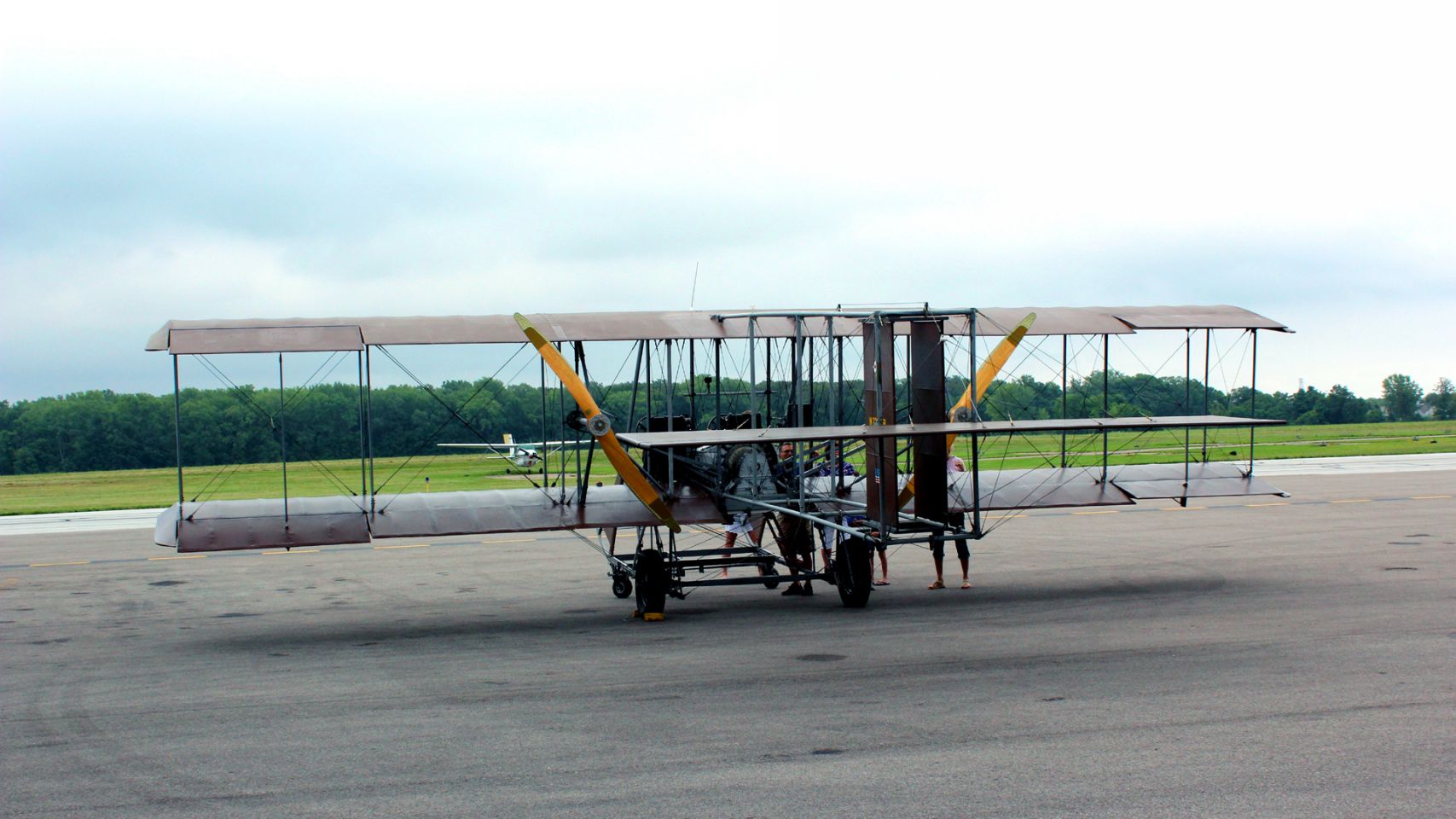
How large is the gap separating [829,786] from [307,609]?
10.3 m

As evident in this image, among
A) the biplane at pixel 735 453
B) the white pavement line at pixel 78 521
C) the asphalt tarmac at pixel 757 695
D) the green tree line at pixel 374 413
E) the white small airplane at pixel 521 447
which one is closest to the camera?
the asphalt tarmac at pixel 757 695

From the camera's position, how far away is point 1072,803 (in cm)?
615

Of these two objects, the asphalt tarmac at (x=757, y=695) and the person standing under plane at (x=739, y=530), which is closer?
the asphalt tarmac at (x=757, y=695)

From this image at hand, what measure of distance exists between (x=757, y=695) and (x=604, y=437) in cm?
512

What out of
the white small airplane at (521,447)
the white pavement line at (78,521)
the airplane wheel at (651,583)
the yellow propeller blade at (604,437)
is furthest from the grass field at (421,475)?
the airplane wheel at (651,583)

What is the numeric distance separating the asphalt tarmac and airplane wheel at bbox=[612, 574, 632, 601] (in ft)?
1.13

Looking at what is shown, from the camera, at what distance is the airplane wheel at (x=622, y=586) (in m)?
15.1

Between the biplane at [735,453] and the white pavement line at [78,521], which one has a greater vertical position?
the biplane at [735,453]

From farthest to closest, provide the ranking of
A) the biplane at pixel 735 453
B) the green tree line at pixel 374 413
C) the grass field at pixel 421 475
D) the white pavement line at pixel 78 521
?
the grass field at pixel 421 475, the white pavement line at pixel 78 521, the green tree line at pixel 374 413, the biplane at pixel 735 453

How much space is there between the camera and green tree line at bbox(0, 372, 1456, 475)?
23.1m

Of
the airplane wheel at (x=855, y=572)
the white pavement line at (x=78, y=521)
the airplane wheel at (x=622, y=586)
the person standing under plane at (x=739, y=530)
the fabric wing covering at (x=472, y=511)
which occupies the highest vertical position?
the fabric wing covering at (x=472, y=511)

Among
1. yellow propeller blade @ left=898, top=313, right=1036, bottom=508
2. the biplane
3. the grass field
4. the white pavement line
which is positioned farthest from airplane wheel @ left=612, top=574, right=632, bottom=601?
the white pavement line

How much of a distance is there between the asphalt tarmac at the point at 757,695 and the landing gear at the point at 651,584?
34cm

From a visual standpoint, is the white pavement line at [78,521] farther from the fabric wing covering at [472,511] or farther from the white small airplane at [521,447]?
the fabric wing covering at [472,511]
